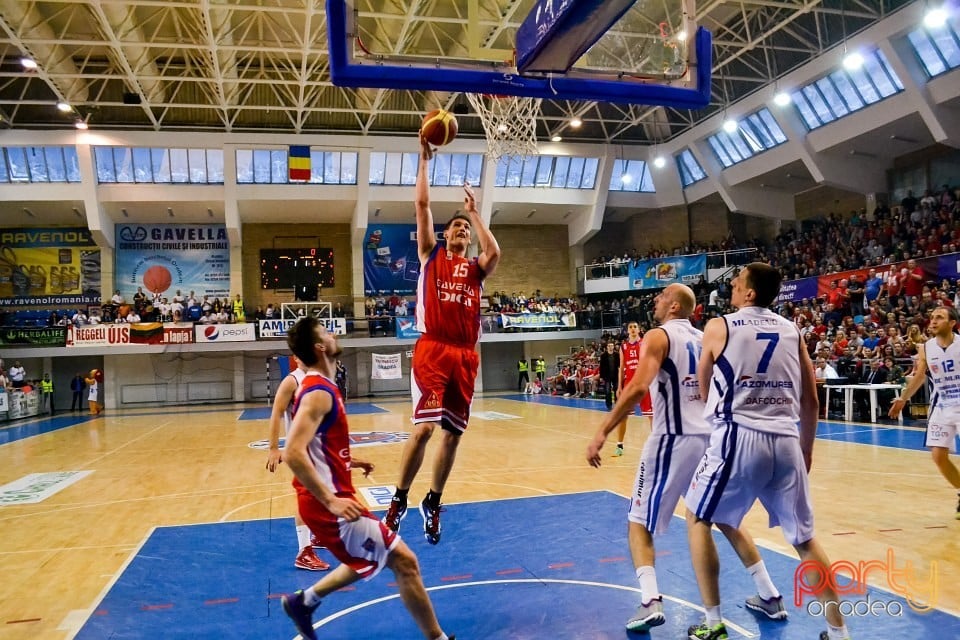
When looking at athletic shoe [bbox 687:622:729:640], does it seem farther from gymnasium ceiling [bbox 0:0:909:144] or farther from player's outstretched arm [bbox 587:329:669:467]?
gymnasium ceiling [bbox 0:0:909:144]

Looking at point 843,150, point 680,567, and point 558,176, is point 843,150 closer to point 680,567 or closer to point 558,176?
point 558,176

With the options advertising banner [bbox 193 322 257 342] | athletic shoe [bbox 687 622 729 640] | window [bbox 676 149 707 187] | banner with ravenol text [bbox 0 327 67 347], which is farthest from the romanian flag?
athletic shoe [bbox 687 622 729 640]

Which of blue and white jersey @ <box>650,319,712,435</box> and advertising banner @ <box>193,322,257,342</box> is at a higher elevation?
advertising banner @ <box>193,322,257,342</box>

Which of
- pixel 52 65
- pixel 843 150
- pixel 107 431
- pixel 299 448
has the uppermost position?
pixel 52 65

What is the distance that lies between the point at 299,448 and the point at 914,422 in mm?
14006

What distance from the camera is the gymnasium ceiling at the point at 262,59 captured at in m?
19.8

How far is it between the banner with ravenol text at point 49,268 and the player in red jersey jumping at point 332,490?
98.7 ft

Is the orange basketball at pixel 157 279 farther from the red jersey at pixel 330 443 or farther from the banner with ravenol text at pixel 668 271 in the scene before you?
the red jersey at pixel 330 443

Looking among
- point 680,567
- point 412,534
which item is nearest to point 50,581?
point 412,534

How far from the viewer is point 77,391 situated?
2728cm

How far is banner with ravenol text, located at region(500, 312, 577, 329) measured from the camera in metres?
29.7

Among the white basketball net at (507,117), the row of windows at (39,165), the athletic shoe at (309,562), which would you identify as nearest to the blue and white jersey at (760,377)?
the athletic shoe at (309,562)

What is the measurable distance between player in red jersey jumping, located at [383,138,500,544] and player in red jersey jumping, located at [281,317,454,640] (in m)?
0.96

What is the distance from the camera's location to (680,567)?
197 inches
